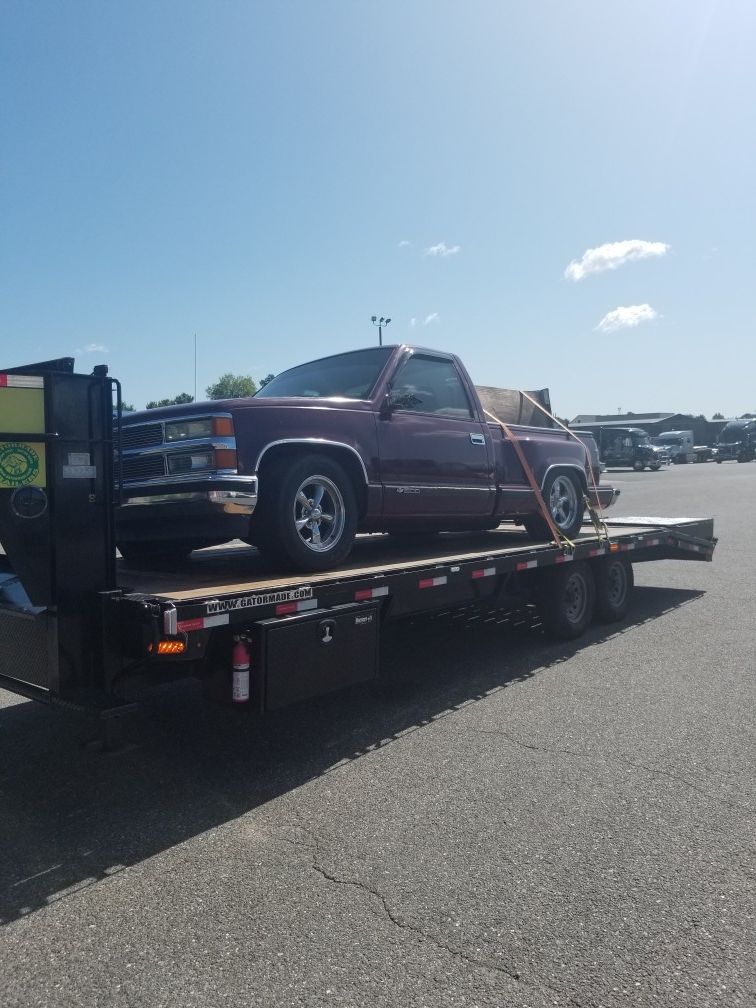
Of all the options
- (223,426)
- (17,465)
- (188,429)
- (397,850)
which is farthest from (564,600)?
(17,465)

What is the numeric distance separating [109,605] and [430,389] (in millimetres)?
3542

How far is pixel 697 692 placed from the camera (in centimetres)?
590

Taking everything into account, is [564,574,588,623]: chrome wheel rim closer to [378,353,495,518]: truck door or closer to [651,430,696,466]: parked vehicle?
[378,353,495,518]: truck door

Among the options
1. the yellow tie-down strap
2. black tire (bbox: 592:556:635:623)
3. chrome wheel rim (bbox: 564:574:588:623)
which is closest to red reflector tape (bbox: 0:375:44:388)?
the yellow tie-down strap

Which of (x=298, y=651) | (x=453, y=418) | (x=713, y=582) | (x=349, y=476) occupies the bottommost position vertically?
(x=713, y=582)

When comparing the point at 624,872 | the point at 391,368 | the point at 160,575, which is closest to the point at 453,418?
the point at 391,368

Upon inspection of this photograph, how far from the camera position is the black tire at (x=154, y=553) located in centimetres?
607

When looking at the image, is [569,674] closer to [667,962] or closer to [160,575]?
[160,575]

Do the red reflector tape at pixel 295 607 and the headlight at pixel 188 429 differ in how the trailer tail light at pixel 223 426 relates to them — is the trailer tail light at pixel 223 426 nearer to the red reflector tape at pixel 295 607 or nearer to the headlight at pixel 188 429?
the headlight at pixel 188 429

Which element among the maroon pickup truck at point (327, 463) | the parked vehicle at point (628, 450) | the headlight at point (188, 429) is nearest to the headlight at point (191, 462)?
the maroon pickup truck at point (327, 463)

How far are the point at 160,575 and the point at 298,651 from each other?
1322 mm

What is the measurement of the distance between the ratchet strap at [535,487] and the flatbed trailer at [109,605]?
→ 257 centimetres

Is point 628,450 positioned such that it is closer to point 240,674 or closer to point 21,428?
point 240,674

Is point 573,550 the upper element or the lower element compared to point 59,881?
upper
